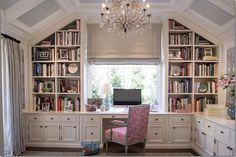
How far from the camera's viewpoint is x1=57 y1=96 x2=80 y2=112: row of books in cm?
446

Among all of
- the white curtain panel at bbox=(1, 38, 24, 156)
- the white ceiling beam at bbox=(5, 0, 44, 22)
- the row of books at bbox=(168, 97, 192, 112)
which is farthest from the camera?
the row of books at bbox=(168, 97, 192, 112)

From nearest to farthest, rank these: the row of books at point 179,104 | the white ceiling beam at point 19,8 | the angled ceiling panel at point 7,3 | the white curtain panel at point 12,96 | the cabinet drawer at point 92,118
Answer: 1. the angled ceiling panel at point 7,3
2. the white ceiling beam at point 19,8
3. the white curtain panel at point 12,96
4. the cabinet drawer at point 92,118
5. the row of books at point 179,104

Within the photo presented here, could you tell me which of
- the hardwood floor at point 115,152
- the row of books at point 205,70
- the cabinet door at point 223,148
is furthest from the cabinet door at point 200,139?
the row of books at point 205,70

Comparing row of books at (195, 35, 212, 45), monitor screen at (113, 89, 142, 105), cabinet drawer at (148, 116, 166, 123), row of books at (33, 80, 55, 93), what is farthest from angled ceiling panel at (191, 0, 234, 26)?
row of books at (33, 80, 55, 93)

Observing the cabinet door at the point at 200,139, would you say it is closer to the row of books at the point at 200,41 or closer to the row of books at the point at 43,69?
the row of books at the point at 200,41

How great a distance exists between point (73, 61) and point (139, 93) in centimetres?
155

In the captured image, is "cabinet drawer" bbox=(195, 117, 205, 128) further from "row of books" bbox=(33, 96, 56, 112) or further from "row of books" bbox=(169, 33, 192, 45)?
"row of books" bbox=(33, 96, 56, 112)

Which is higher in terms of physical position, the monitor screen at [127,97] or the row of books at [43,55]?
the row of books at [43,55]

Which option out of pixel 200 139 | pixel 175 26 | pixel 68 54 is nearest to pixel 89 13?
pixel 68 54

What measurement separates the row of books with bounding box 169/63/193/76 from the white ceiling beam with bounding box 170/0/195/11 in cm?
116

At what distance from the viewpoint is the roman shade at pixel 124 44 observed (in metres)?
4.57

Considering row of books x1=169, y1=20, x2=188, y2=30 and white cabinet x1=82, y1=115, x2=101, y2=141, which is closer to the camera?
white cabinet x1=82, y1=115, x2=101, y2=141

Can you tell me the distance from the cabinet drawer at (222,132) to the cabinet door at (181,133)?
1029 millimetres

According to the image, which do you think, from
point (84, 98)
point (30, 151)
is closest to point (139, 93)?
point (84, 98)
